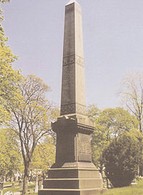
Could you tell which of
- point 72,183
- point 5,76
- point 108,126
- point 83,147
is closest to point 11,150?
point 5,76

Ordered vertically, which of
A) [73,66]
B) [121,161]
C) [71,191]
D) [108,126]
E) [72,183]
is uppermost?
[108,126]

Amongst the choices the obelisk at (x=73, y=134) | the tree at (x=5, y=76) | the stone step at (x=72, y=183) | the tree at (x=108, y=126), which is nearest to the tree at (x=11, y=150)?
the tree at (x=5, y=76)

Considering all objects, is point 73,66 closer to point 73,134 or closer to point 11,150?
point 73,134

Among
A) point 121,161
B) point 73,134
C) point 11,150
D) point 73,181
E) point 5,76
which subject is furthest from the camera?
point 11,150

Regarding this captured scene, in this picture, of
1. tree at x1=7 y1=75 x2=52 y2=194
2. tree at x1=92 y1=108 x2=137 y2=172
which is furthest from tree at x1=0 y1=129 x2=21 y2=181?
tree at x1=92 y1=108 x2=137 y2=172

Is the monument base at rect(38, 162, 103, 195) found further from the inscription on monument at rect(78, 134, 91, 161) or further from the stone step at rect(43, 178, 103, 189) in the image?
the inscription on monument at rect(78, 134, 91, 161)

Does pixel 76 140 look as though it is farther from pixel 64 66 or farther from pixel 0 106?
pixel 0 106

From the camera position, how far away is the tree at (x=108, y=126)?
37000 mm

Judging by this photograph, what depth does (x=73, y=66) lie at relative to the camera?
439 inches

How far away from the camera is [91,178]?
380 inches

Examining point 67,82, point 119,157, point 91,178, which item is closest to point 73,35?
point 67,82

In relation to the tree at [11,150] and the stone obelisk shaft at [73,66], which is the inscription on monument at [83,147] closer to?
the stone obelisk shaft at [73,66]

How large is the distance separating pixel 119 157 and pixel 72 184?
33.3 feet

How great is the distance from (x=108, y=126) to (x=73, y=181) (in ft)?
99.3
